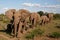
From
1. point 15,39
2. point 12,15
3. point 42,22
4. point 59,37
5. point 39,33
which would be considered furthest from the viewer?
point 42,22

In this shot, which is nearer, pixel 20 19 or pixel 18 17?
pixel 18 17

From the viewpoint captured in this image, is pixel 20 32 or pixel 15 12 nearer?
pixel 20 32

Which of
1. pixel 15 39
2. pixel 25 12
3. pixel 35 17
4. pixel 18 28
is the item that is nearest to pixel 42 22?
pixel 35 17

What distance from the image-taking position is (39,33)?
1962cm

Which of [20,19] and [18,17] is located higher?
[18,17]

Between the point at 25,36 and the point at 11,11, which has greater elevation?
the point at 11,11

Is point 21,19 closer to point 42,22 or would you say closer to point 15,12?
point 15,12

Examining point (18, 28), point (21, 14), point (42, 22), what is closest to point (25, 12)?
point (21, 14)

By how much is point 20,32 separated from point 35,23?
730 centimetres

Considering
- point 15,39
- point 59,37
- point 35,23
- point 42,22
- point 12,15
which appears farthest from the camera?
point 42,22

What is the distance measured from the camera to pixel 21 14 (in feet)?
68.4

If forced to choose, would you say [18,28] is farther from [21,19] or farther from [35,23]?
[35,23]

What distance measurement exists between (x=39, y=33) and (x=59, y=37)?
2113 millimetres

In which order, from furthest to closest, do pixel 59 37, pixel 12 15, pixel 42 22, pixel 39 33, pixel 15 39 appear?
pixel 42 22 < pixel 12 15 < pixel 39 33 < pixel 59 37 < pixel 15 39
